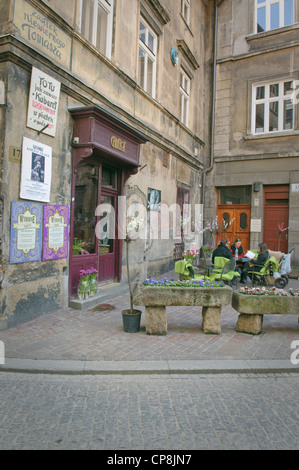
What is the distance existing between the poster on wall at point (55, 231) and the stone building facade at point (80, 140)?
0.06 feet

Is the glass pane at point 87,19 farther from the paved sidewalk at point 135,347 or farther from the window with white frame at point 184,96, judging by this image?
the window with white frame at point 184,96

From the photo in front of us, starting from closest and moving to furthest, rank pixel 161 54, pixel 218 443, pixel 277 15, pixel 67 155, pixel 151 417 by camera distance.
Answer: pixel 218 443
pixel 151 417
pixel 67 155
pixel 161 54
pixel 277 15

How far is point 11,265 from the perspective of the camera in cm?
552

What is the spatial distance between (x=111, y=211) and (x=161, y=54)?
18.8 feet

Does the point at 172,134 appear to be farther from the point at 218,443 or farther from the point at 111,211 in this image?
the point at 218,443

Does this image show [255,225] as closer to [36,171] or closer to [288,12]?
[288,12]

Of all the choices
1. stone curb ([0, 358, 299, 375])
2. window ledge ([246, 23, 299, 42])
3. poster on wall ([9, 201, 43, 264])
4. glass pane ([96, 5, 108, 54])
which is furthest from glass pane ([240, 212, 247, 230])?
stone curb ([0, 358, 299, 375])

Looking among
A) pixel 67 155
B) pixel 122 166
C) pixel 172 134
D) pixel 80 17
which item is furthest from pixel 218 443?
pixel 172 134

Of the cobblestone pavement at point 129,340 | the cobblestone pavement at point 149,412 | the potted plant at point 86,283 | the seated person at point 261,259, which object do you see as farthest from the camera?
the seated person at point 261,259


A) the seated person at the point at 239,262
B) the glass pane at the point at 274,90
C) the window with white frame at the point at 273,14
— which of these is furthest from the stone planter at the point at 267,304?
the window with white frame at the point at 273,14

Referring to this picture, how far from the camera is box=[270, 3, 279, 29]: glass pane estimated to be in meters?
13.9

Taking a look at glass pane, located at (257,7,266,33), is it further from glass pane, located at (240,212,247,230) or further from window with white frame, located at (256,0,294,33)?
glass pane, located at (240,212,247,230)

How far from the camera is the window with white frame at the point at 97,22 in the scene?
24.1 feet

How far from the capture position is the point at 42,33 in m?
5.98
